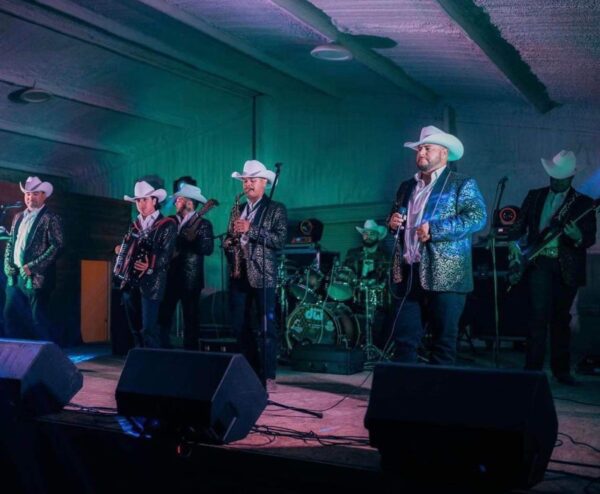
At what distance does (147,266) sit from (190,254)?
1.10m

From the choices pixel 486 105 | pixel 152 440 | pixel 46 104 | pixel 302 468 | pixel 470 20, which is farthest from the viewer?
pixel 46 104

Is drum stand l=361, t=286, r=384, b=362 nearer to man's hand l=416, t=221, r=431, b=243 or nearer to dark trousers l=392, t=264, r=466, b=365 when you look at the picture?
dark trousers l=392, t=264, r=466, b=365

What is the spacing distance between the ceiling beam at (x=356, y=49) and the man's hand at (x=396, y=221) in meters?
3.52

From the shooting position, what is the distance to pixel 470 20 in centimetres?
663

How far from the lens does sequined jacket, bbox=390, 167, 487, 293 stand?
423 cm

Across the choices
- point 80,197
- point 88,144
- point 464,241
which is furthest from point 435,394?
point 88,144

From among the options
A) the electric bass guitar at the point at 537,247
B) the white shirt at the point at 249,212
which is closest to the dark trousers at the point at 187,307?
the white shirt at the point at 249,212

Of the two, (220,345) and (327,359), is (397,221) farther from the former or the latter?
(220,345)

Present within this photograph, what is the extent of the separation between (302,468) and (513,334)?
A: 6.25 meters

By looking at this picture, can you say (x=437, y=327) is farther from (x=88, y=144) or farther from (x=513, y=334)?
(x=88, y=144)

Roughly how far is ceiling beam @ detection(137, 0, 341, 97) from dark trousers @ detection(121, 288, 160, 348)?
3333 millimetres

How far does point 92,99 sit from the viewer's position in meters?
11.3

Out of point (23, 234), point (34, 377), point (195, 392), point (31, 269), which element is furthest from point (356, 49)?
point (195, 392)

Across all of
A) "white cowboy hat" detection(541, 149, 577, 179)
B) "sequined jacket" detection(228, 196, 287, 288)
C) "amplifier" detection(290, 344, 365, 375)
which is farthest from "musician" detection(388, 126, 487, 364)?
"amplifier" detection(290, 344, 365, 375)
